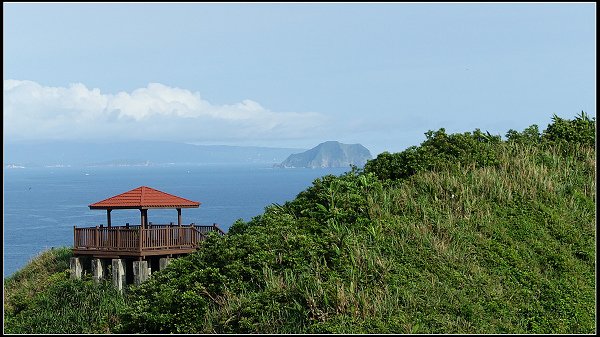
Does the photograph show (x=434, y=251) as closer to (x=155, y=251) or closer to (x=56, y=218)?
(x=155, y=251)

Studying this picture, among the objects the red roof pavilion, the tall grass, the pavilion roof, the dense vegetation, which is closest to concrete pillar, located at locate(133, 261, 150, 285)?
the tall grass

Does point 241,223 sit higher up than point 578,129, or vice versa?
point 578,129

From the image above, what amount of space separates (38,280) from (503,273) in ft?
55.6

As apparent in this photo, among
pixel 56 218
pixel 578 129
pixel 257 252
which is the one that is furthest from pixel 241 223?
Answer: pixel 56 218

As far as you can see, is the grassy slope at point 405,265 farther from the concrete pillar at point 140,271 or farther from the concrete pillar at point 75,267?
the concrete pillar at point 75,267

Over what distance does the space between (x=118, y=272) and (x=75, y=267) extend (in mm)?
1836

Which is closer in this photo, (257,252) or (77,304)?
(257,252)

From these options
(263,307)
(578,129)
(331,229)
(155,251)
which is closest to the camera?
(263,307)

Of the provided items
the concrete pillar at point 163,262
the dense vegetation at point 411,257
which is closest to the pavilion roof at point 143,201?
the concrete pillar at point 163,262

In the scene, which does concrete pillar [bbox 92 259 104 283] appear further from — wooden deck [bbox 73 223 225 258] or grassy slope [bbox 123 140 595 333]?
grassy slope [bbox 123 140 595 333]

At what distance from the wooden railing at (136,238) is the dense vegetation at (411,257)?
4.78m

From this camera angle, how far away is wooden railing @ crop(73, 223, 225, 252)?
2498 centimetres

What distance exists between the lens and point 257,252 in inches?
587

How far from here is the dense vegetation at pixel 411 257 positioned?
12.7 m
